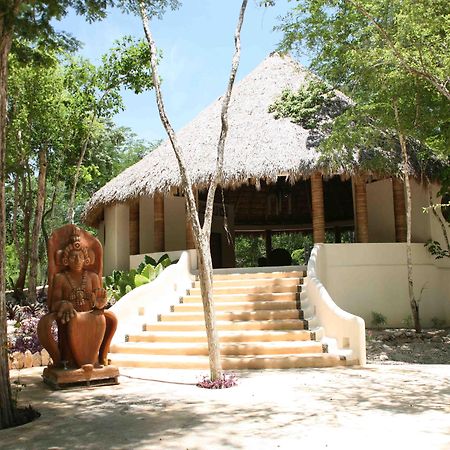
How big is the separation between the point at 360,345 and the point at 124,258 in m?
9.01

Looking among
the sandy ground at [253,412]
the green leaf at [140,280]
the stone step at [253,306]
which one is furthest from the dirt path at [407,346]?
the green leaf at [140,280]

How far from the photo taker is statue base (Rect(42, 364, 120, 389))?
5477mm

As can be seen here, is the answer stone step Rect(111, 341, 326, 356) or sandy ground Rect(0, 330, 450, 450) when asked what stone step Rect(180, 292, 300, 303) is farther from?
sandy ground Rect(0, 330, 450, 450)

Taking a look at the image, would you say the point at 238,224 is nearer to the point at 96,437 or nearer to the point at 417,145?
the point at 417,145

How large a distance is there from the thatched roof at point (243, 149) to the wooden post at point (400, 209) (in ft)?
7.19

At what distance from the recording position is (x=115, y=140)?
2236 cm

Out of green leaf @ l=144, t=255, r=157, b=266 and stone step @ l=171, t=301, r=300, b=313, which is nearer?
stone step @ l=171, t=301, r=300, b=313

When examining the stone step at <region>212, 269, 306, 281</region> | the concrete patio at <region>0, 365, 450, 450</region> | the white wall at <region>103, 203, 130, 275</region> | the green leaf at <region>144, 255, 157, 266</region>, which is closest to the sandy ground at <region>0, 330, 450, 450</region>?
the concrete patio at <region>0, 365, 450, 450</region>

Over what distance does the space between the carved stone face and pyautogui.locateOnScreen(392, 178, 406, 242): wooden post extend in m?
7.89

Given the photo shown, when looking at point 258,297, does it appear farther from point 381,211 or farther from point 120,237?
point 120,237

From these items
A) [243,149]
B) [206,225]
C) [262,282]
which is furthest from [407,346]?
[243,149]

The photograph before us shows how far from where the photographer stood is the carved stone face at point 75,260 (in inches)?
225

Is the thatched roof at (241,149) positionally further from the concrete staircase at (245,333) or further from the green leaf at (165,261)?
the concrete staircase at (245,333)

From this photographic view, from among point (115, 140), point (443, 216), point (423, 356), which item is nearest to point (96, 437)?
point (423, 356)
